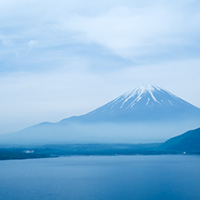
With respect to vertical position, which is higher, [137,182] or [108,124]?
[108,124]

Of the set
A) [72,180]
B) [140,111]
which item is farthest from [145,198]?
[140,111]

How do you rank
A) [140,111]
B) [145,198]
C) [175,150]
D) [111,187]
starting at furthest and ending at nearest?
[140,111] < [175,150] < [111,187] < [145,198]

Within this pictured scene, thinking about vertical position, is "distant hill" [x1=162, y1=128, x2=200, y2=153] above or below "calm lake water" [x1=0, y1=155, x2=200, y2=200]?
above

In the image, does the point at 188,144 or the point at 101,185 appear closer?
the point at 101,185

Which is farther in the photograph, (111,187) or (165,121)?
(165,121)

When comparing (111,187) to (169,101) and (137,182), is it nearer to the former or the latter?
(137,182)

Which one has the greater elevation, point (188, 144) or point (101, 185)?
point (188, 144)

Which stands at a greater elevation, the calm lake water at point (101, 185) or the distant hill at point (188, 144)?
the distant hill at point (188, 144)

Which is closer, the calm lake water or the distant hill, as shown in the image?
the calm lake water

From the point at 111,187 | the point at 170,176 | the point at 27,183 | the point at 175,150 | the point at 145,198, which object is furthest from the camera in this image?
the point at 175,150

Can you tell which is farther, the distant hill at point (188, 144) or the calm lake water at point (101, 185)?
the distant hill at point (188, 144)
